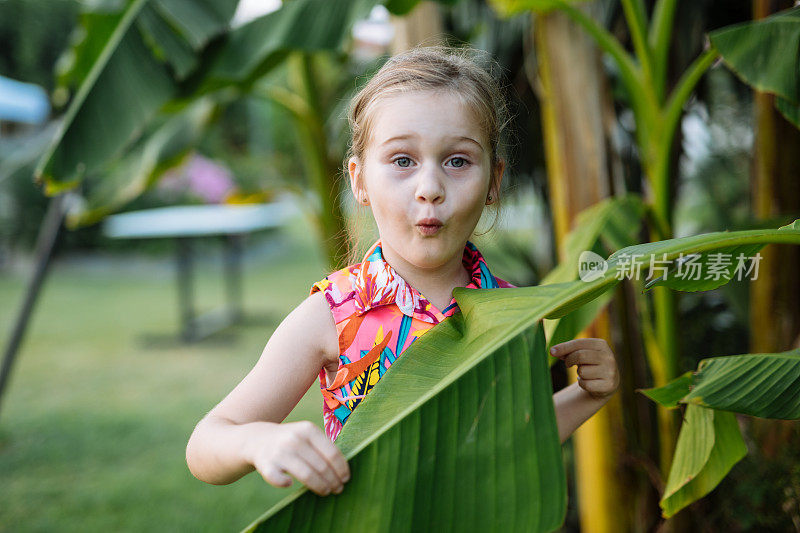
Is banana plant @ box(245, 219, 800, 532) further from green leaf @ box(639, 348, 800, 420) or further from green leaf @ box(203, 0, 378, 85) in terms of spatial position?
green leaf @ box(203, 0, 378, 85)

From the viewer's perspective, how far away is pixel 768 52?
1.19 meters

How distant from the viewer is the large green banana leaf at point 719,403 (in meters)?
0.89

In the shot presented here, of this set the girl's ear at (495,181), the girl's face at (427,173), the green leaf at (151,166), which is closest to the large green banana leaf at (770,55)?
the girl's ear at (495,181)

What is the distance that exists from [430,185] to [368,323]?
0.18 metres

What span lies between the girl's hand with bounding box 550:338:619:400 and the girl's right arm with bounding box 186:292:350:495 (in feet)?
0.98

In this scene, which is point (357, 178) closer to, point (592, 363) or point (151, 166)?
point (592, 363)

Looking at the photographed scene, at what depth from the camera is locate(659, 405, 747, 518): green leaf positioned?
98 cm

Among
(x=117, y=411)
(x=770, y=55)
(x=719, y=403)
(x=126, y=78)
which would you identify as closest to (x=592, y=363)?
(x=719, y=403)

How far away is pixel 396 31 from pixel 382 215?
5.05 ft

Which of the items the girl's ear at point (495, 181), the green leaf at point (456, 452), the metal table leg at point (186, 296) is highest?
the girl's ear at point (495, 181)

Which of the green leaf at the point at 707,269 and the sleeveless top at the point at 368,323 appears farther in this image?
the green leaf at the point at 707,269

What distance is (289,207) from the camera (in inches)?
644

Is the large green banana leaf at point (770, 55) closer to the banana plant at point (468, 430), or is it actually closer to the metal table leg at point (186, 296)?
the banana plant at point (468, 430)

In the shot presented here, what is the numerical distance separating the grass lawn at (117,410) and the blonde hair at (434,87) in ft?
2.04
